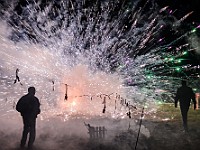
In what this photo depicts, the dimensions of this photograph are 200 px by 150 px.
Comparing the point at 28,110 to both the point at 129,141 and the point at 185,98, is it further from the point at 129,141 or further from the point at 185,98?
the point at 185,98

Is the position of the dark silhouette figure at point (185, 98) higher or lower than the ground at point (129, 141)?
higher

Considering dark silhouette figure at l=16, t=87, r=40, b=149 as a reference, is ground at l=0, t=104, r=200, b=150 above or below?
below

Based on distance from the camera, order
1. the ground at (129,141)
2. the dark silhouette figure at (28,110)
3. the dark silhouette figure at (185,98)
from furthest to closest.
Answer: the dark silhouette figure at (185,98) → the dark silhouette figure at (28,110) → the ground at (129,141)

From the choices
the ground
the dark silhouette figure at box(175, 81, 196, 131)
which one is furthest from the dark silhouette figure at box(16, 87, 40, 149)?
the dark silhouette figure at box(175, 81, 196, 131)

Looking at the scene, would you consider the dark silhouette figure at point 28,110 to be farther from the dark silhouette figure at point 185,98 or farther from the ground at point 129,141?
the dark silhouette figure at point 185,98

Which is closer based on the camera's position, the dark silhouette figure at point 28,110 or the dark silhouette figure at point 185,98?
the dark silhouette figure at point 28,110

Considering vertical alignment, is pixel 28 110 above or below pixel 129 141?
above

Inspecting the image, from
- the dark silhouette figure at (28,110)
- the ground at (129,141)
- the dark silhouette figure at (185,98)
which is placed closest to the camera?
the ground at (129,141)

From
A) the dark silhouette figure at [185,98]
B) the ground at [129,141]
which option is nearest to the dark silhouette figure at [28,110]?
the ground at [129,141]

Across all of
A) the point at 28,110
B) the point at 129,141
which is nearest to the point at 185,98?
the point at 129,141

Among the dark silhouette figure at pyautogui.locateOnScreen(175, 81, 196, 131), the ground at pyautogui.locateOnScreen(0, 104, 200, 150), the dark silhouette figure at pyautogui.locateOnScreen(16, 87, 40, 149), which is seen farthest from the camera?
the dark silhouette figure at pyautogui.locateOnScreen(175, 81, 196, 131)

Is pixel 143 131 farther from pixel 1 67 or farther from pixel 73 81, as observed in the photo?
pixel 1 67

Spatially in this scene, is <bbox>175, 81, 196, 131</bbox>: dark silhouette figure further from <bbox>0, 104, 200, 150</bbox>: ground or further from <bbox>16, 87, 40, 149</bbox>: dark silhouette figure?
<bbox>16, 87, 40, 149</bbox>: dark silhouette figure

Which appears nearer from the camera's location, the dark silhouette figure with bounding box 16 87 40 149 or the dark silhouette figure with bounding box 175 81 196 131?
the dark silhouette figure with bounding box 16 87 40 149
